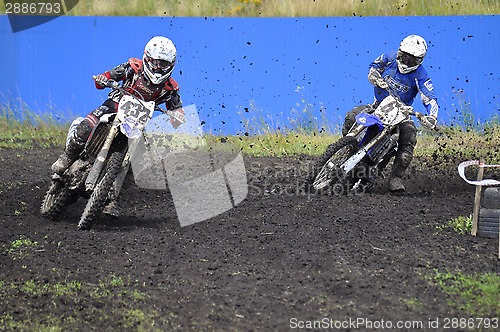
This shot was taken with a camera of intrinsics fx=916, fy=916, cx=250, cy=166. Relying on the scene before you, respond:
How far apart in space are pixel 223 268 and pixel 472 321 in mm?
2423

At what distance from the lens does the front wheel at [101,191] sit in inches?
383

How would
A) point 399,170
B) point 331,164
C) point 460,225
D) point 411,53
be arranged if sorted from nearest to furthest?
point 460,225 < point 411,53 < point 331,164 < point 399,170

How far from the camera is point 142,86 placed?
10.5 metres

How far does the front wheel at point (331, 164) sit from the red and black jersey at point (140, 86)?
2.10 metres

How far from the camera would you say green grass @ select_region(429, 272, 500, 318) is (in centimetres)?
733

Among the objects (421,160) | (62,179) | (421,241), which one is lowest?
(421,160)

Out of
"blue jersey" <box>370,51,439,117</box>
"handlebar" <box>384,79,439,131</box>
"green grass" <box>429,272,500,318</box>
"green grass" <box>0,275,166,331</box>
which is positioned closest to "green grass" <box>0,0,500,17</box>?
"blue jersey" <box>370,51,439,117</box>

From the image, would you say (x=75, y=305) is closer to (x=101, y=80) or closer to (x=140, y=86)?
(x=101, y=80)

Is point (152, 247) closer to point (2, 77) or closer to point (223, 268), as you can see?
point (223, 268)

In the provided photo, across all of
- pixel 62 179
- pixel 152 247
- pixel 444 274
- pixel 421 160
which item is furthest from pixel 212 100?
pixel 444 274

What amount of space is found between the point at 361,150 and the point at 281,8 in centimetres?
550

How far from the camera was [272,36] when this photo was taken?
15375 mm

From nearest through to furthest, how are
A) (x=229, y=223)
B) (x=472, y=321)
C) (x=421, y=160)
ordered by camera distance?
(x=472, y=321)
(x=229, y=223)
(x=421, y=160)

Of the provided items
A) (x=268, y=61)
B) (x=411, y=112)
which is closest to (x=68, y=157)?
(x=411, y=112)
